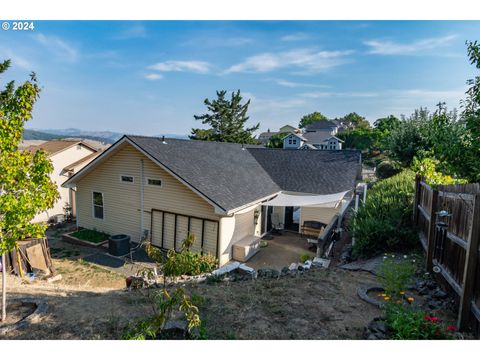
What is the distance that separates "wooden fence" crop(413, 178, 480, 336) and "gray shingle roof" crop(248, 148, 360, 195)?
33.2 feet

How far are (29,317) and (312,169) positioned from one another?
1621 cm

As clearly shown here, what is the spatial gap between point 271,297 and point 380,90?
9.02 meters

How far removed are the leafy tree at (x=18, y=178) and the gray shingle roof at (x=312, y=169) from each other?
13.7 metres

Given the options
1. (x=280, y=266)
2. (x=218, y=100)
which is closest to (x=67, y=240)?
(x=280, y=266)

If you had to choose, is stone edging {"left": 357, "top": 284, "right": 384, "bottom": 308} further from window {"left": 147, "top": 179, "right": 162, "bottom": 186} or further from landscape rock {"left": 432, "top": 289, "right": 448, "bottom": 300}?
window {"left": 147, "top": 179, "right": 162, "bottom": 186}

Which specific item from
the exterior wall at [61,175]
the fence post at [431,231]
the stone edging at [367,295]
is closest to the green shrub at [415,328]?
the stone edging at [367,295]

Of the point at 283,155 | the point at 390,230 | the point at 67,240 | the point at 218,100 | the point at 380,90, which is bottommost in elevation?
the point at 67,240

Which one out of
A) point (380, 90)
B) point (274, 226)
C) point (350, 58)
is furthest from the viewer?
point (274, 226)

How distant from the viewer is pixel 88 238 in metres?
13.9

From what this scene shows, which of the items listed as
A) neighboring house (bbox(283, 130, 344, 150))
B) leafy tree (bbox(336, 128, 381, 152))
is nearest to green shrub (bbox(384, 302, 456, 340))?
neighboring house (bbox(283, 130, 344, 150))

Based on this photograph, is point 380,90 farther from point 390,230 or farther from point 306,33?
point 390,230

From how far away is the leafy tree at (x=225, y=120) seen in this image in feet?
133

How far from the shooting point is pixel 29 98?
5355 millimetres

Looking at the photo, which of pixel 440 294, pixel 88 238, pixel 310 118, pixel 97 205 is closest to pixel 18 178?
pixel 440 294
